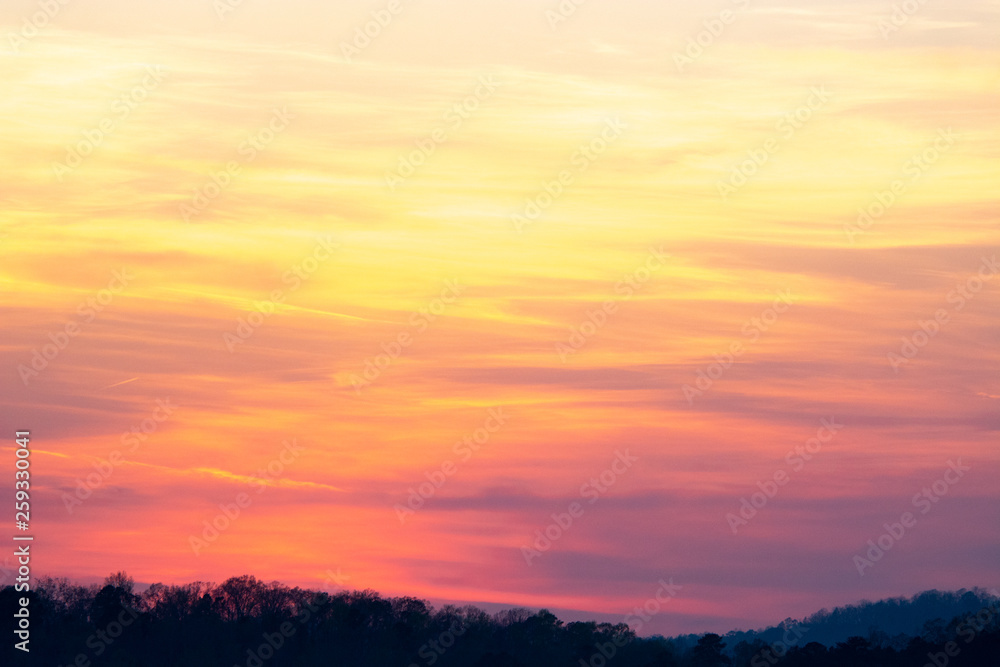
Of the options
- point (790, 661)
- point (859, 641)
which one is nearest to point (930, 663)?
point (859, 641)

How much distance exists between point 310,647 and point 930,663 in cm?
6151

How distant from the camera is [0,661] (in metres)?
113

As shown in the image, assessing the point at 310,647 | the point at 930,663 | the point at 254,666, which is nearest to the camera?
the point at 930,663

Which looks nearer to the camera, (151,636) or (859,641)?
(859,641)

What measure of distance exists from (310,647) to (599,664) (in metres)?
31.6

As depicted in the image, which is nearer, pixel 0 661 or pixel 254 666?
pixel 0 661

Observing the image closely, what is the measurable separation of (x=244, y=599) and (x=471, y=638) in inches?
995

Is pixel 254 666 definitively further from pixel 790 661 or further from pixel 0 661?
pixel 790 661

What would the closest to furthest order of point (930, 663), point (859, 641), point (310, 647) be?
1. point (930, 663)
2. point (859, 641)
3. point (310, 647)

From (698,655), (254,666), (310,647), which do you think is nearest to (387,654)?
(310,647)

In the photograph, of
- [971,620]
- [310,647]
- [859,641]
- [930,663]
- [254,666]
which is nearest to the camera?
[930,663]

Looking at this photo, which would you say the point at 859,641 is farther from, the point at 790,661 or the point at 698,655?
the point at 698,655

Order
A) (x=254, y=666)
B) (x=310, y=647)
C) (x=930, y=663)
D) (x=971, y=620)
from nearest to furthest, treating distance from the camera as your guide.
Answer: (x=930, y=663) → (x=254, y=666) → (x=310, y=647) → (x=971, y=620)

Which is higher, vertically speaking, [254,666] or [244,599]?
[244,599]
